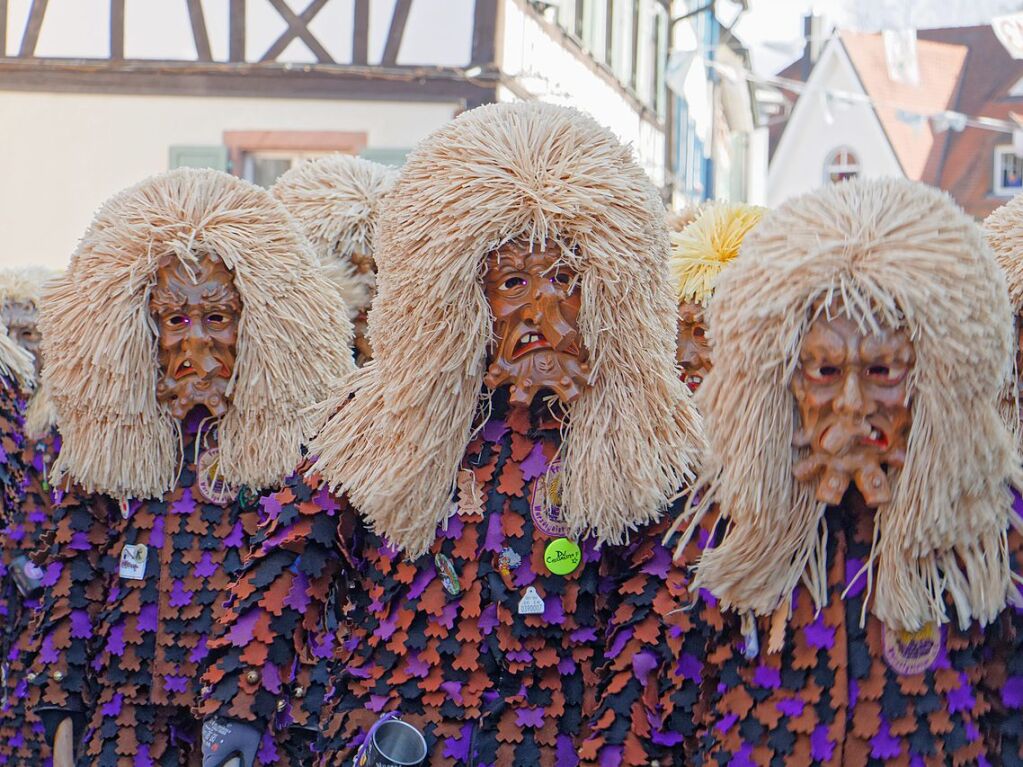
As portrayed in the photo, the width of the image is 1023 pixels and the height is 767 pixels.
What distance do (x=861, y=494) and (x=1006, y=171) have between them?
35.2 meters

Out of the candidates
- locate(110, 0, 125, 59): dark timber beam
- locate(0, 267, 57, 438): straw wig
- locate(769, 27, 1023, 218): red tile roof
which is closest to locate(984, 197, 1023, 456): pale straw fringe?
locate(0, 267, 57, 438): straw wig

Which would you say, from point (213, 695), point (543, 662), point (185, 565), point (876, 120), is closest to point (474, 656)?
point (543, 662)

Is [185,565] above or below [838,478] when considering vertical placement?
below

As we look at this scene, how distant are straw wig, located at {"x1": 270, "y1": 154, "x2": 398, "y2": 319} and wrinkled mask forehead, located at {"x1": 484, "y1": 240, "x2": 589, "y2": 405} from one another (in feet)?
7.96

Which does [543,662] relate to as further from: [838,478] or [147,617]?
[147,617]

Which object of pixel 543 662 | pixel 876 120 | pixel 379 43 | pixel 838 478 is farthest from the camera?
pixel 876 120

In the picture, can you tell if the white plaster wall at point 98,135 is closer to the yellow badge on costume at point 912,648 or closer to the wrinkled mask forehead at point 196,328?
the wrinkled mask forehead at point 196,328

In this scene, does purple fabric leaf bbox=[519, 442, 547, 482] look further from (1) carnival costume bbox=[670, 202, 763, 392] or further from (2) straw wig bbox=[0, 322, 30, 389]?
(2) straw wig bbox=[0, 322, 30, 389]

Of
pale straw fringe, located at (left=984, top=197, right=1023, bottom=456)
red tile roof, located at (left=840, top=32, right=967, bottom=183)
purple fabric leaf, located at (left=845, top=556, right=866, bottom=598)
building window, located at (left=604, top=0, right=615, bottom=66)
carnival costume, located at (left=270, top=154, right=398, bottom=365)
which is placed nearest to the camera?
purple fabric leaf, located at (left=845, top=556, right=866, bottom=598)

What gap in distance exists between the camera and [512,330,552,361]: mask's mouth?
384 centimetres

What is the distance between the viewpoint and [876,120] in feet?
128

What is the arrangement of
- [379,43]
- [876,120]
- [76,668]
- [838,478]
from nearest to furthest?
[838,478]
[76,668]
[379,43]
[876,120]

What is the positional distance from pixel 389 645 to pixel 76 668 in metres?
1.30

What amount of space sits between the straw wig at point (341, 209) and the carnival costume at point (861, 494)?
122 inches
